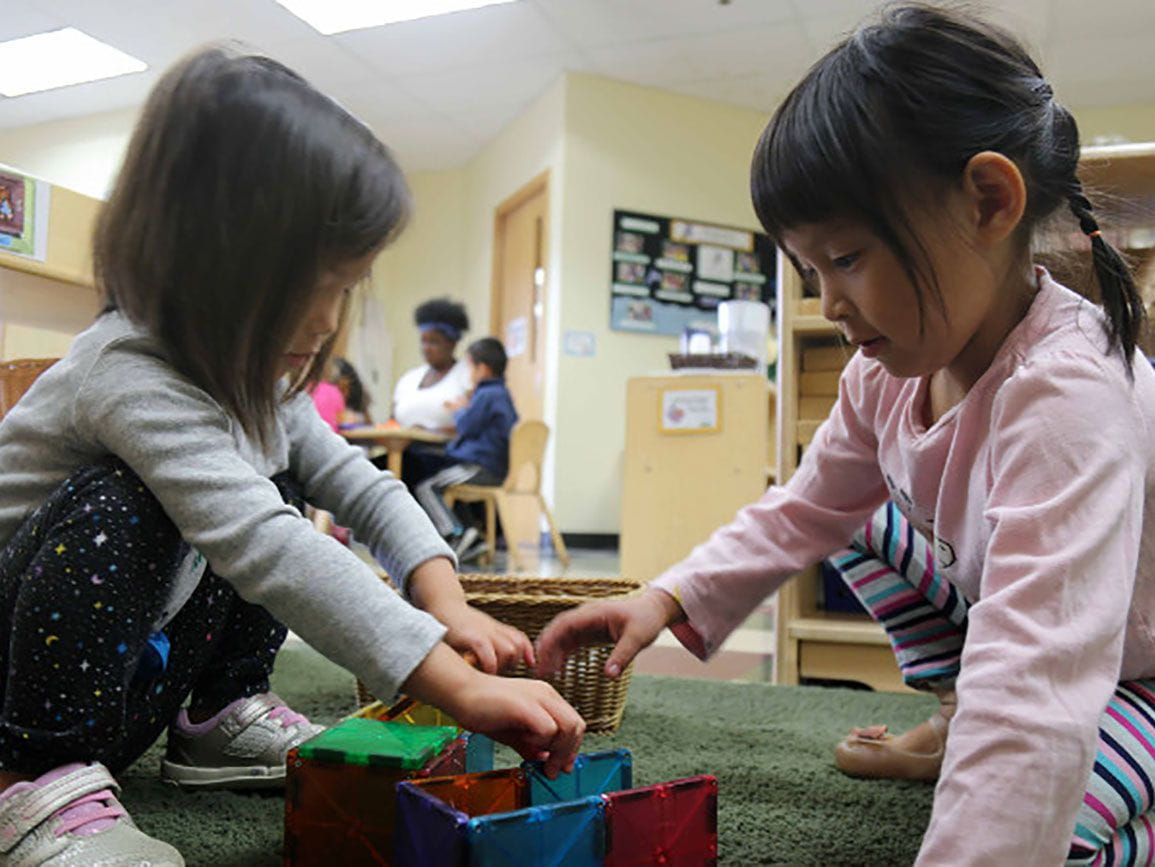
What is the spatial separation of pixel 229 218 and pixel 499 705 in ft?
1.05

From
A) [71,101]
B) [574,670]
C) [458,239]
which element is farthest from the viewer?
[458,239]

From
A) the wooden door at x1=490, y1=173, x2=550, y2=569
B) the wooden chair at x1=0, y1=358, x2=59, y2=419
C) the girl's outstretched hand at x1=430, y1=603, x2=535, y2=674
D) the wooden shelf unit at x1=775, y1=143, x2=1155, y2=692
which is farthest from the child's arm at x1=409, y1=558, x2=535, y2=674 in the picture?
the wooden door at x1=490, y1=173, x2=550, y2=569

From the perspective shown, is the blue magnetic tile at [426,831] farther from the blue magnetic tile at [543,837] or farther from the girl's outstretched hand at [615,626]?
the girl's outstretched hand at [615,626]

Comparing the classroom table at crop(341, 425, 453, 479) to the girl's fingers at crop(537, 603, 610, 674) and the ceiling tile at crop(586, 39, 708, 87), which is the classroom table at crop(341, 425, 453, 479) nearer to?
the ceiling tile at crop(586, 39, 708, 87)

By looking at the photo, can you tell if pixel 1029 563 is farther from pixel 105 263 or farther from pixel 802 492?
pixel 105 263

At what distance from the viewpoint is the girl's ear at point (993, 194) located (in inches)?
23.3

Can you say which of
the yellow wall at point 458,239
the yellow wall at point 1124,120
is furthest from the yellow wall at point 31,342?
the yellow wall at point 1124,120

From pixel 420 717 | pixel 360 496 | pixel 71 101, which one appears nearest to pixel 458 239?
pixel 71 101

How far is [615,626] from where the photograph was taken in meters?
0.79

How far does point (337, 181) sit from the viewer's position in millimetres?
609

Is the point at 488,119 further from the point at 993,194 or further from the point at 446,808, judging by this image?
the point at 446,808

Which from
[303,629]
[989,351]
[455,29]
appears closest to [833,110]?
[989,351]

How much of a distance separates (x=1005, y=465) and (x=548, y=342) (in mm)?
3963

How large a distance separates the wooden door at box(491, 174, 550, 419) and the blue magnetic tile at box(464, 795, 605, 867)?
4.04 metres
